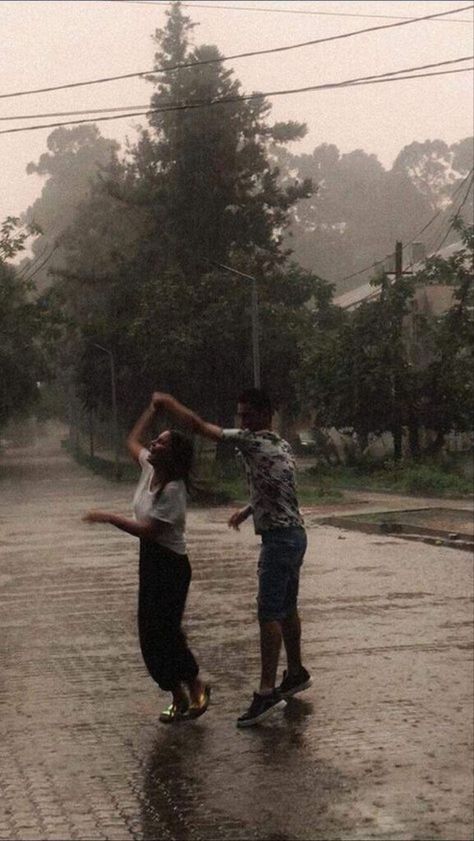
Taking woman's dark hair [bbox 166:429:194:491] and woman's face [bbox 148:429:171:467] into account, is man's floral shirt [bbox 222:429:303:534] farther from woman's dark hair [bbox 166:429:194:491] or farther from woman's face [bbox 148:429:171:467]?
woman's face [bbox 148:429:171:467]

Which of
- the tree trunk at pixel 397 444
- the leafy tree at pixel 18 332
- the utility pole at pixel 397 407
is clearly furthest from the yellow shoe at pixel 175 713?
the leafy tree at pixel 18 332

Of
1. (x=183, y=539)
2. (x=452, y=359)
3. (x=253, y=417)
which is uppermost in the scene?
(x=452, y=359)

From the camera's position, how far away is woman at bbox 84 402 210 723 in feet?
25.3

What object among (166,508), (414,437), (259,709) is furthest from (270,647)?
(414,437)

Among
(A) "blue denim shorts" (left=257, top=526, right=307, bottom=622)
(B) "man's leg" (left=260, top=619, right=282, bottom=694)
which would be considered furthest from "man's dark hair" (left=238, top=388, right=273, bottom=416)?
(B) "man's leg" (left=260, top=619, right=282, bottom=694)

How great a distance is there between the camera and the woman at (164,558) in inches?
304

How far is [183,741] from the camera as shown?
7.65 meters

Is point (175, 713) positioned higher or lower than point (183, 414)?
lower

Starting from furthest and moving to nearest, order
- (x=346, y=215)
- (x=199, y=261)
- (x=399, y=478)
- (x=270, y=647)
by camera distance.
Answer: (x=346, y=215), (x=199, y=261), (x=399, y=478), (x=270, y=647)

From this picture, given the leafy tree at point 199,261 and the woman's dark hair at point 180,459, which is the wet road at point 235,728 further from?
the leafy tree at point 199,261

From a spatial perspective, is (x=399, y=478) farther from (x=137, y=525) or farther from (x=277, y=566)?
(x=137, y=525)

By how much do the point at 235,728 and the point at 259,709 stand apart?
0.56ft

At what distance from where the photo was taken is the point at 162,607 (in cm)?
790

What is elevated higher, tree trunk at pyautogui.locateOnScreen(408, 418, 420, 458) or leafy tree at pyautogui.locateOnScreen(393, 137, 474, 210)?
leafy tree at pyautogui.locateOnScreen(393, 137, 474, 210)
